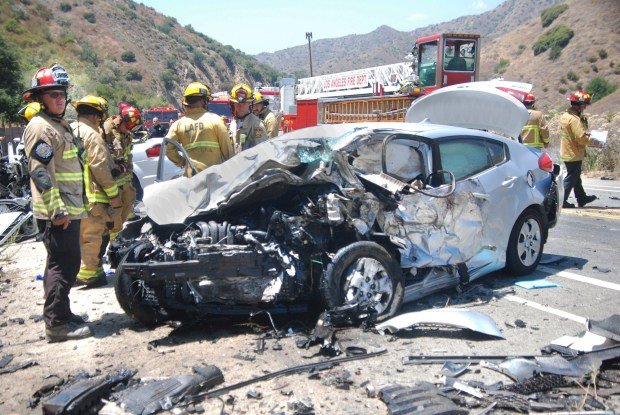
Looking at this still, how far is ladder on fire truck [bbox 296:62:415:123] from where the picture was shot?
1560 cm

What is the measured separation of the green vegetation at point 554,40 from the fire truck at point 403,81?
50.9 m

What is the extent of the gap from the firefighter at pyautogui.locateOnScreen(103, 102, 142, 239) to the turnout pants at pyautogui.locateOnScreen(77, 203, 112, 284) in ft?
1.89

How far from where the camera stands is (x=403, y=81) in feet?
58.0

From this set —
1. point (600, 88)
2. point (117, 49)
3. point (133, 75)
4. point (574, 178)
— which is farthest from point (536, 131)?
point (117, 49)

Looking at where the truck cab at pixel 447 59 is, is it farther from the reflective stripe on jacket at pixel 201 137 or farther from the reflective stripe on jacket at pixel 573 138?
the reflective stripe on jacket at pixel 201 137

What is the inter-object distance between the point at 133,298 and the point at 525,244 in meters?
4.09

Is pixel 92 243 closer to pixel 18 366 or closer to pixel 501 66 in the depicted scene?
pixel 18 366

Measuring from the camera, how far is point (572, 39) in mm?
63562

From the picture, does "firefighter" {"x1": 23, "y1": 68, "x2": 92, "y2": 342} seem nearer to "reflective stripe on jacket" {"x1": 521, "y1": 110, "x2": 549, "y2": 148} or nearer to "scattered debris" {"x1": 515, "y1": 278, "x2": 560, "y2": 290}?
"scattered debris" {"x1": 515, "y1": 278, "x2": 560, "y2": 290}

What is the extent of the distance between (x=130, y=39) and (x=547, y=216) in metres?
77.0

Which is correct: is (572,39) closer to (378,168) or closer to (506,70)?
(506,70)

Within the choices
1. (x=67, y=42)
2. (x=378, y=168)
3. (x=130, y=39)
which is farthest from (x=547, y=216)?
(x=130, y=39)

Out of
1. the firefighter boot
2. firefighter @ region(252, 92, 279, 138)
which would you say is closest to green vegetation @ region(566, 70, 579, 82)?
firefighter @ region(252, 92, 279, 138)

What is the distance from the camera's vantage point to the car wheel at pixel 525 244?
19.8 feet
